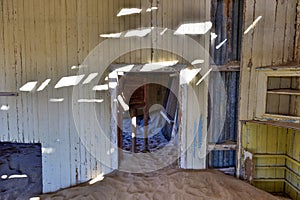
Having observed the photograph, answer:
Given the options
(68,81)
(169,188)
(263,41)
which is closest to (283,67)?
(263,41)

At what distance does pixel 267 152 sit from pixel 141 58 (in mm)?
2428

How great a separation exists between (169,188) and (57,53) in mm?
2463

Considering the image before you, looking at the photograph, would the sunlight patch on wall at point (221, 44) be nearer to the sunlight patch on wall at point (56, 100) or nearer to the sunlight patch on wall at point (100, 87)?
the sunlight patch on wall at point (100, 87)

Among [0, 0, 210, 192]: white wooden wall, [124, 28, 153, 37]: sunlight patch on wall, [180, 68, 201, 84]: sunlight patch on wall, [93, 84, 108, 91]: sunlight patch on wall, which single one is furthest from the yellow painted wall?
[93, 84, 108, 91]: sunlight patch on wall

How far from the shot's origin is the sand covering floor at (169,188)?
3260mm

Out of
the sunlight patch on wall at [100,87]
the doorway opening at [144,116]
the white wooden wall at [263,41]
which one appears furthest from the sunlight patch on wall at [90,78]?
the white wooden wall at [263,41]

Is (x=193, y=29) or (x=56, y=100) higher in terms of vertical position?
(x=193, y=29)

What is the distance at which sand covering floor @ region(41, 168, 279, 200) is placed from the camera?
10.7ft

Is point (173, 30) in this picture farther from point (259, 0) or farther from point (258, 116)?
point (258, 116)

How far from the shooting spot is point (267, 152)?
3852 mm

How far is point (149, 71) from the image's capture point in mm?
3633

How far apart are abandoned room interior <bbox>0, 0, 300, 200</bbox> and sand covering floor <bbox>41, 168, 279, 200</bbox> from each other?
0.02m

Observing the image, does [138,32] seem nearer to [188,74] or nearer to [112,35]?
[112,35]

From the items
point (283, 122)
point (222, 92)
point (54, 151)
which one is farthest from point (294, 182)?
point (54, 151)
